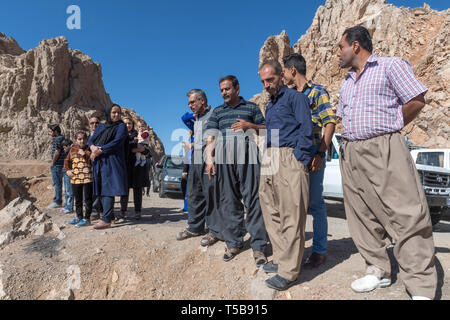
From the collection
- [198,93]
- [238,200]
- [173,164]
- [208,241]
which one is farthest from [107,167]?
[173,164]

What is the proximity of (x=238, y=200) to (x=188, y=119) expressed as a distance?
5.32 ft

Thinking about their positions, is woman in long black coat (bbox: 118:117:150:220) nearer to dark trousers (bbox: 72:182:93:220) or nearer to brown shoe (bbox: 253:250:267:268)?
dark trousers (bbox: 72:182:93:220)

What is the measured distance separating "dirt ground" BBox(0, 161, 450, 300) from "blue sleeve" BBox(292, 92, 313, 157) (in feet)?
→ 3.95

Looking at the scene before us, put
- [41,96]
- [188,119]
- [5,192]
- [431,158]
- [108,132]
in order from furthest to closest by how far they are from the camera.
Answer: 1. [41,96]
2. [5,192]
3. [431,158]
4. [108,132]
5. [188,119]

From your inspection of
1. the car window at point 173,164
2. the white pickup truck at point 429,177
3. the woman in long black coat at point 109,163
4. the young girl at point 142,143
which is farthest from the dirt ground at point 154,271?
the car window at point 173,164

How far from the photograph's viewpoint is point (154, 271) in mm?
3236

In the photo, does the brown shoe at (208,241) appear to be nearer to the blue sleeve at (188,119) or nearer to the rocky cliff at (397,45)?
the blue sleeve at (188,119)

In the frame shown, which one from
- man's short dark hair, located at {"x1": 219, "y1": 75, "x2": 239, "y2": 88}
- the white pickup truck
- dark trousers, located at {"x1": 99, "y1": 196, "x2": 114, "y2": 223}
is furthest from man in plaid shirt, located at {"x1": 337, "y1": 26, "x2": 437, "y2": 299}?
dark trousers, located at {"x1": 99, "y1": 196, "x2": 114, "y2": 223}

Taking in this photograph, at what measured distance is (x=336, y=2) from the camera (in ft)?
125

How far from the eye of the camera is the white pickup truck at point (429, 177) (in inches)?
213

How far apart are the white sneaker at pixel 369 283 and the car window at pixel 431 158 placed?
7121 millimetres

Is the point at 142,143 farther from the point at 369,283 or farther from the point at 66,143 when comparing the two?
the point at 369,283

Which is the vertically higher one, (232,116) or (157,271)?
(232,116)
